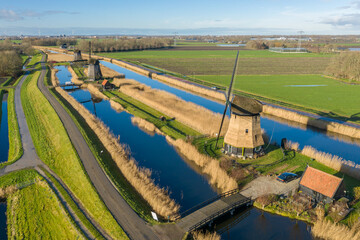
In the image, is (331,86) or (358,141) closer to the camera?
(358,141)

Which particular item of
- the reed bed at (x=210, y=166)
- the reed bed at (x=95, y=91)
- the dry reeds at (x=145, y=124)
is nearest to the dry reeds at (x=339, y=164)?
the reed bed at (x=210, y=166)

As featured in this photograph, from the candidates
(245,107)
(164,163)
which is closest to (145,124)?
(164,163)

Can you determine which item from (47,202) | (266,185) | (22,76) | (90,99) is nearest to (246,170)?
(266,185)

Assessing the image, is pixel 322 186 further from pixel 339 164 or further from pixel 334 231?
pixel 339 164

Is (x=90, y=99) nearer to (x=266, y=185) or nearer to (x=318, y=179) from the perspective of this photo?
(x=266, y=185)

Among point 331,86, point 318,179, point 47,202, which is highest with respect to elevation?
point 331,86

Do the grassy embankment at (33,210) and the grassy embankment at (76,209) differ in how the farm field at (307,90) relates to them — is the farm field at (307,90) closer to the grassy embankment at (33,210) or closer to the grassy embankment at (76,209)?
the grassy embankment at (76,209)

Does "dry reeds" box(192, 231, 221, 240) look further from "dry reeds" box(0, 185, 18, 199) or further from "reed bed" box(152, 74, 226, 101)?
"reed bed" box(152, 74, 226, 101)
